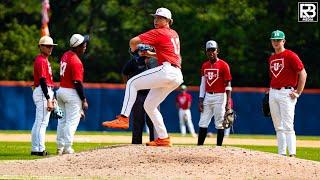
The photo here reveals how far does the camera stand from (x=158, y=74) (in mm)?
13039

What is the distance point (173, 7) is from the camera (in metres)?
44.6

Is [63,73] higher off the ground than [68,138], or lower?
higher

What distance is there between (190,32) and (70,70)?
95.5 feet

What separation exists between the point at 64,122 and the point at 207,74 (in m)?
3.02

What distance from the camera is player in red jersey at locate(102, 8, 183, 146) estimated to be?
13.1 metres

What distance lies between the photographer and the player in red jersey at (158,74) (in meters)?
13.1

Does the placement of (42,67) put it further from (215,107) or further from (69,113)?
(215,107)

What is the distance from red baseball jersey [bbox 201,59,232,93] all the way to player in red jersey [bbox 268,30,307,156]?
6.77ft

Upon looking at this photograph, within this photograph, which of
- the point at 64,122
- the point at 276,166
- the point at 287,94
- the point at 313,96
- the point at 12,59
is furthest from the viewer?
the point at 12,59

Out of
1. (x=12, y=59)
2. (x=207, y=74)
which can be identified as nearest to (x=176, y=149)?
(x=207, y=74)

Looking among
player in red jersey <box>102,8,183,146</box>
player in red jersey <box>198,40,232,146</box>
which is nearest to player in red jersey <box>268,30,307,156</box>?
player in red jersey <box>198,40,232,146</box>

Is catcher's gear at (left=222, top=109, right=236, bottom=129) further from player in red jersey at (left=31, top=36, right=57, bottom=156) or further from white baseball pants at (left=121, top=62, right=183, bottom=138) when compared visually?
white baseball pants at (left=121, top=62, right=183, bottom=138)

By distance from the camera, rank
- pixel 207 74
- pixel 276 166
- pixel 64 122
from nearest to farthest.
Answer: pixel 276 166 < pixel 64 122 < pixel 207 74

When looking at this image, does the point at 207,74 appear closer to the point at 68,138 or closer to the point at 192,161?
the point at 68,138
